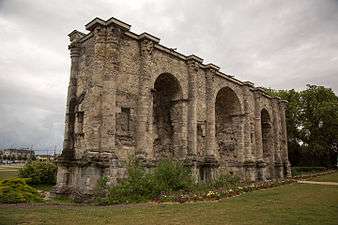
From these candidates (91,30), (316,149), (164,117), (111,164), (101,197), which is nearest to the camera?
(101,197)

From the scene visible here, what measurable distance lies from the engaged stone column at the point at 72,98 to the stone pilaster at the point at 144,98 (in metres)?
3.52

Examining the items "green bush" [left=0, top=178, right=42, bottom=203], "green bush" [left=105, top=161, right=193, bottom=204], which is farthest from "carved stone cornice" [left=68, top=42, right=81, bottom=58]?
"green bush" [left=0, top=178, right=42, bottom=203]

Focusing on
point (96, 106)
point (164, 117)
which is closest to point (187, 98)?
point (164, 117)

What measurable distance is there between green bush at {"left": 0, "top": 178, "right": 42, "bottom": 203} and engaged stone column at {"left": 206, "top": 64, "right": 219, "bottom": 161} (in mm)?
10697

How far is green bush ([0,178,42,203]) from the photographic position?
1081 centimetres

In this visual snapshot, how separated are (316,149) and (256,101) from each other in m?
13.4

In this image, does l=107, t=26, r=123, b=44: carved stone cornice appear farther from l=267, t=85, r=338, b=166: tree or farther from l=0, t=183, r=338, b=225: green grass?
l=267, t=85, r=338, b=166: tree

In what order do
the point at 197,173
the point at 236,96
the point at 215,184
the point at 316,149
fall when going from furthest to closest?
the point at 316,149 → the point at 236,96 → the point at 197,173 → the point at 215,184

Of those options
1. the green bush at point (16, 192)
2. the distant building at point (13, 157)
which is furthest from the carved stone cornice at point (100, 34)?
the distant building at point (13, 157)

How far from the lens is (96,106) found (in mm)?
13375

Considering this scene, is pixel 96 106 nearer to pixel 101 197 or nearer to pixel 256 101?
pixel 101 197

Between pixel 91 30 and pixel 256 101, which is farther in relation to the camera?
pixel 256 101

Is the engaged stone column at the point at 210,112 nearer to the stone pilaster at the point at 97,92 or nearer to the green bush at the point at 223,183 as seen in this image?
the green bush at the point at 223,183

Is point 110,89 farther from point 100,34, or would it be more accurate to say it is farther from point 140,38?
point 140,38
